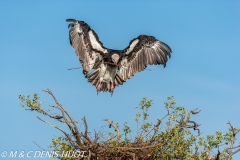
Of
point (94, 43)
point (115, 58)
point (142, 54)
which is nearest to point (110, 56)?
→ point (115, 58)

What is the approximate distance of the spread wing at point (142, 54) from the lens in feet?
38.8

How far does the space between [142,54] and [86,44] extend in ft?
4.13

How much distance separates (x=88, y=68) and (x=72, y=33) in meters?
0.79

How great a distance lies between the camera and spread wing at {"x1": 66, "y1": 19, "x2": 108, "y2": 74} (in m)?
11.5

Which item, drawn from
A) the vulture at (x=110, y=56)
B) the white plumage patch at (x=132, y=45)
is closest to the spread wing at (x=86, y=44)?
the vulture at (x=110, y=56)

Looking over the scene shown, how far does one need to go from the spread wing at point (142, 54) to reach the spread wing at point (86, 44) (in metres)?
0.55

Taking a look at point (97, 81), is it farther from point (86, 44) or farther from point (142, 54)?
point (142, 54)

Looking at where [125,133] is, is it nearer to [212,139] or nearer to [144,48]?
[212,139]

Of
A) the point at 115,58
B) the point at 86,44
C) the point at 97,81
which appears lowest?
the point at 97,81

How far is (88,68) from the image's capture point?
11.5 meters

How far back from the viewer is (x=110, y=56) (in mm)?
11578

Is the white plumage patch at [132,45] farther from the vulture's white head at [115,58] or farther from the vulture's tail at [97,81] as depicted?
the vulture's tail at [97,81]

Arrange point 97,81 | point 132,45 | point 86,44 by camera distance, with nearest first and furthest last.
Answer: point 97,81 < point 86,44 < point 132,45

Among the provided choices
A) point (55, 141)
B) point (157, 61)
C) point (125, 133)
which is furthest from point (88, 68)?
point (55, 141)
